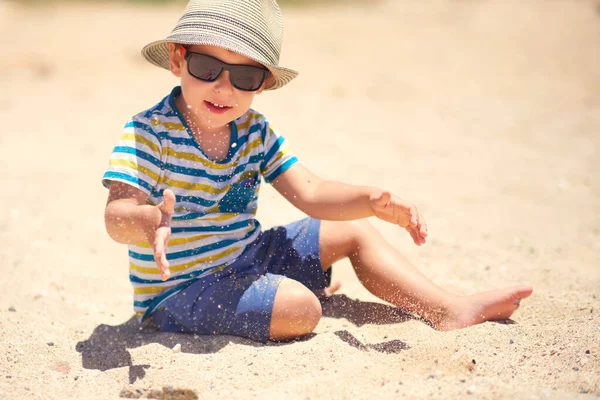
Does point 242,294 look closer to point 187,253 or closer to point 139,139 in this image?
point 187,253

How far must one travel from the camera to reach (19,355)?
97.4 inches

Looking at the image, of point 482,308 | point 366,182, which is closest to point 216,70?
point 482,308

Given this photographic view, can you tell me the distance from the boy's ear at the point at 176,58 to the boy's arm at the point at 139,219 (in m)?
0.51

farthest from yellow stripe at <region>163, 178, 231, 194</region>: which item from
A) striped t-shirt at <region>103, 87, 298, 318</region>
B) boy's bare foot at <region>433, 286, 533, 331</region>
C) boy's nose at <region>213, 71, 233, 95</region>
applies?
Answer: boy's bare foot at <region>433, 286, 533, 331</region>

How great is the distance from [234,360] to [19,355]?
75cm

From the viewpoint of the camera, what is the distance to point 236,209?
272 cm

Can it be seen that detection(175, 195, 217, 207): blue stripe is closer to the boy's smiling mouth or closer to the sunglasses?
the boy's smiling mouth

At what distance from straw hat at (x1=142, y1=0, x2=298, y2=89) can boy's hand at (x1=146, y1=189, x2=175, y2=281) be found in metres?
0.60

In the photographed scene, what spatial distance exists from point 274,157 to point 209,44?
561 mm

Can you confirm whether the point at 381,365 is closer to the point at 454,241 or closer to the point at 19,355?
the point at 19,355

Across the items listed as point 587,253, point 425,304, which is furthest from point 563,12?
point 425,304

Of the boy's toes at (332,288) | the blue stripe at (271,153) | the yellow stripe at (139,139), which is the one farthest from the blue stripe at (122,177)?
the boy's toes at (332,288)

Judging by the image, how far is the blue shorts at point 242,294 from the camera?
100 inches

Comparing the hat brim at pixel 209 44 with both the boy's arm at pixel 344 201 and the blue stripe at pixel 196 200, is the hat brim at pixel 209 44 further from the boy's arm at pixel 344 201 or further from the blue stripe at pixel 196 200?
the blue stripe at pixel 196 200
